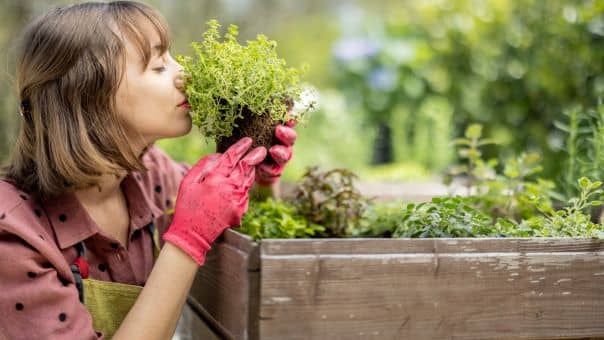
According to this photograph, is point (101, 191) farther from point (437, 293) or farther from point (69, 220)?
point (437, 293)

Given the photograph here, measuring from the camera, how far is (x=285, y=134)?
5.31 ft

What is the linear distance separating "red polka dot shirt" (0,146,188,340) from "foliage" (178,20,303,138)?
1.35ft

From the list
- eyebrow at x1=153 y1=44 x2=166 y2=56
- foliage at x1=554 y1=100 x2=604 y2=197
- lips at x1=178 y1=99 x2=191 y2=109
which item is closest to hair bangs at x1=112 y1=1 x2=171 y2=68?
eyebrow at x1=153 y1=44 x2=166 y2=56

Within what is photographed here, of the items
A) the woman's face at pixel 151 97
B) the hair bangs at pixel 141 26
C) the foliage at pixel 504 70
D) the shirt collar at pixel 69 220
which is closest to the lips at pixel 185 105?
the woman's face at pixel 151 97

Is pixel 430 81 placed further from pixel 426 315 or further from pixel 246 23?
pixel 426 315

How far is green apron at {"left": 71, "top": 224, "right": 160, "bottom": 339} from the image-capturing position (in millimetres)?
1637

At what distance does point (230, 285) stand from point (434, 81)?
10.1ft

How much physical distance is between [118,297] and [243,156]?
47cm

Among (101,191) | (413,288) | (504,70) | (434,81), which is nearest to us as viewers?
(413,288)

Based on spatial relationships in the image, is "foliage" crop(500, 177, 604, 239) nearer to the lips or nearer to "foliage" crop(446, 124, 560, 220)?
"foliage" crop(446, 124, 560, 220)

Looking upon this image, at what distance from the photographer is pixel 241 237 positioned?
54.1 inches

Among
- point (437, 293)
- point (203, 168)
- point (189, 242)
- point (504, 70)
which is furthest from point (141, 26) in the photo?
point (504, 70)

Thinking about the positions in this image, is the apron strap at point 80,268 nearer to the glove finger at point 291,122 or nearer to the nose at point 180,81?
the nose at point 180,81

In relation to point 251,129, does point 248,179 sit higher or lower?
lower
